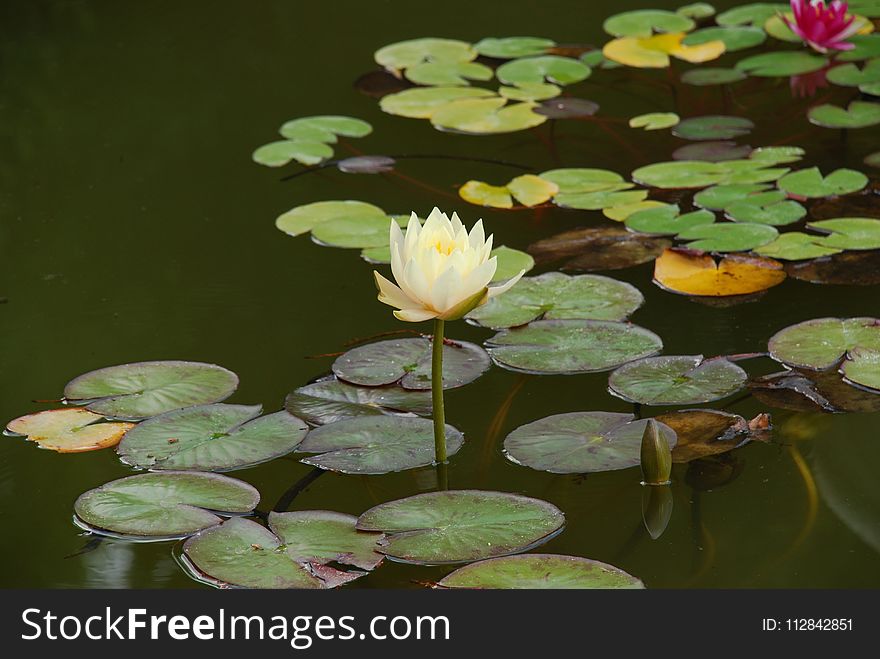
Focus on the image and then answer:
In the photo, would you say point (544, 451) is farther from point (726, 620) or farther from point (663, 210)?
point (663, 210)

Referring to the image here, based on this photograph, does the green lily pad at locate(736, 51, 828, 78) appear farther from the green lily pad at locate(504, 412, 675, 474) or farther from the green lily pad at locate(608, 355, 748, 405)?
the green lily pad at locate(504, 412, 675, 474)

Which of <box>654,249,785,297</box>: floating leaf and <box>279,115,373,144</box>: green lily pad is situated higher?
<box>279,115,373,144</box>: green lily pad

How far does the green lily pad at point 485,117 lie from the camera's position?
2541 mm

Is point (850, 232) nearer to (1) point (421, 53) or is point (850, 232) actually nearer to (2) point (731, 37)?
(2) point (731, 37)

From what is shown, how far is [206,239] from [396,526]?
99 centimetres

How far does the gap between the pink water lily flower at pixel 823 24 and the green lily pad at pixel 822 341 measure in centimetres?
141

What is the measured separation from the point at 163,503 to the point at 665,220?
111 centimetres

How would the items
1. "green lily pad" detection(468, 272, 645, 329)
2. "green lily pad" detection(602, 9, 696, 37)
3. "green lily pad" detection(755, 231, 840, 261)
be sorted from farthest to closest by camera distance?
1. "green lily pad" detection(602, 9, 696, 37)
2. "green lily pad" detection(755, 231, 840, 261)
3. "green lily pad" detection(468, 272, 645, 329)

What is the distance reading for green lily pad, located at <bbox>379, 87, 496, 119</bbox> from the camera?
2664mm

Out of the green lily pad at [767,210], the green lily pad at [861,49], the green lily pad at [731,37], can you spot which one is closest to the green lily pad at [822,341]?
the green lily pad at [767,210]

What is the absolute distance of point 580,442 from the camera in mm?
1407

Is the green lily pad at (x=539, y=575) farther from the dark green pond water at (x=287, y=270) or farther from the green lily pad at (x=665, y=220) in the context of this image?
the green lily pad at (x=665, y=220)

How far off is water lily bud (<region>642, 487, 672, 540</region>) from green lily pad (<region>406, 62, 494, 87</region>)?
5.62 ft

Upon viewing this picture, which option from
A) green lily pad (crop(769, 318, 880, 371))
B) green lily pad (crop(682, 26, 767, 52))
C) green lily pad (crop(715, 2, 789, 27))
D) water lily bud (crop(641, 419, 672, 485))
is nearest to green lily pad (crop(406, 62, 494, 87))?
green lily pad (crop(682, 26, 767, 52))
